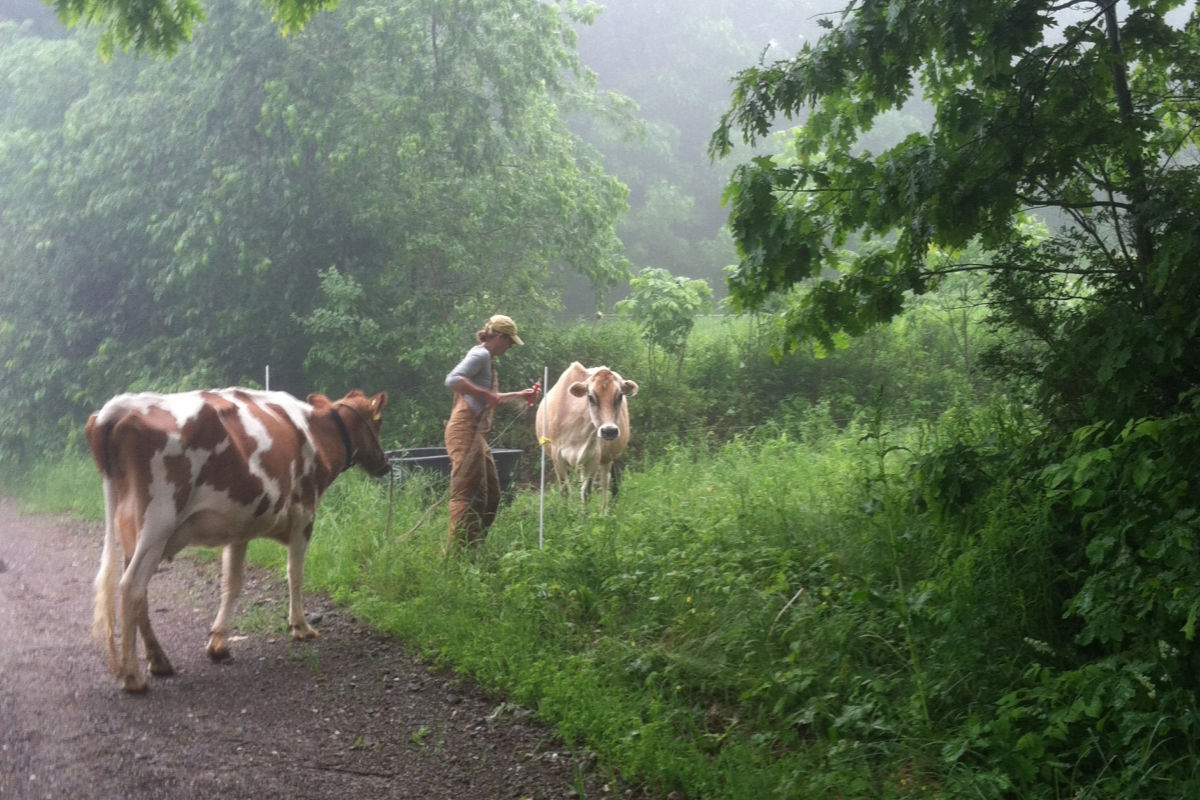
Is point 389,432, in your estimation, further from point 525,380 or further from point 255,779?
point 255,779

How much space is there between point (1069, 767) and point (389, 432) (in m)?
11.7

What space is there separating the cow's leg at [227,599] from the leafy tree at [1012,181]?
3396 millimetres

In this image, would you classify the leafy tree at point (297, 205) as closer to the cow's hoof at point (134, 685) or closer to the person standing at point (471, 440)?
the person standing at point (471, 440)

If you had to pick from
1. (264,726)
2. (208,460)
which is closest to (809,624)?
(264,726)

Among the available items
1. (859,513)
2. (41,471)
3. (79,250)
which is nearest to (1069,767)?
(859,513)

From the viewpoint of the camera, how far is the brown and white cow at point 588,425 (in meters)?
10.2

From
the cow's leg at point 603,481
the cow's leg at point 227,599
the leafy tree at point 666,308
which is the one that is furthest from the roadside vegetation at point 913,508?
the leafy tree at point 666,308

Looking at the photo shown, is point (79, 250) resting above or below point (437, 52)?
below

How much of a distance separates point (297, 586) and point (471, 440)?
5.44 feet

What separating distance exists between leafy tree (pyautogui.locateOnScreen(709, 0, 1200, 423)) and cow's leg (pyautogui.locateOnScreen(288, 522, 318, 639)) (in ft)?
10.3

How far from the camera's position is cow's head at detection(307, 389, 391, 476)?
771cm

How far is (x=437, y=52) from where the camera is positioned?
15578mm

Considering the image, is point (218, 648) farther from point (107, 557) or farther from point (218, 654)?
point (107, 557)

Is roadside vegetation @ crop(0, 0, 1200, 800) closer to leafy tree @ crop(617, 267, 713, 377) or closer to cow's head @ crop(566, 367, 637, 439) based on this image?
cow's head @ crop(566, 367, 637, 439)
